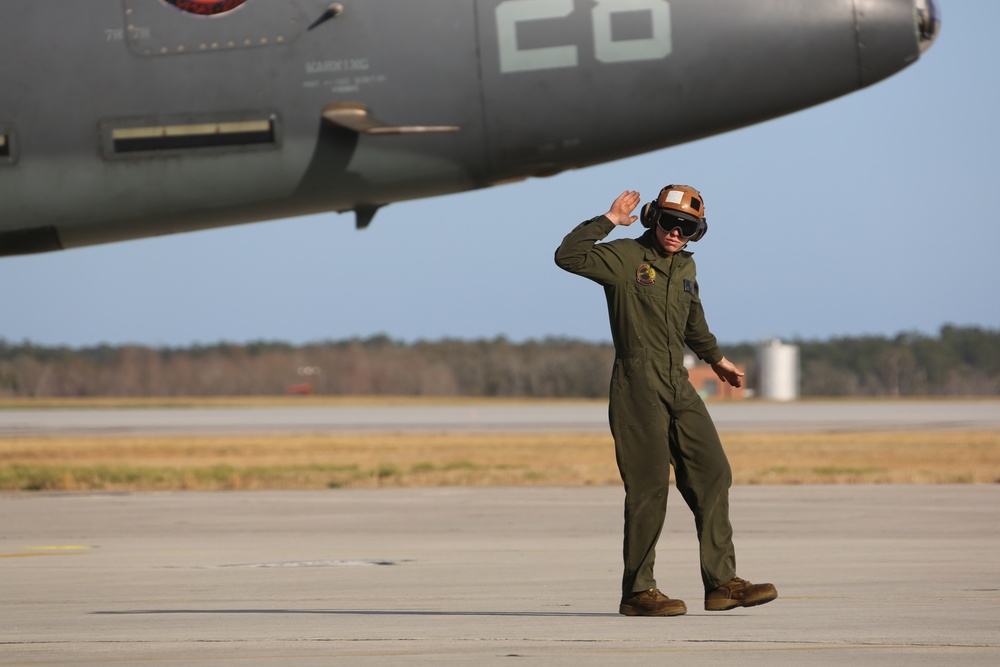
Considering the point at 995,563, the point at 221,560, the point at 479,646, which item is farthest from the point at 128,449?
the point at 479,646

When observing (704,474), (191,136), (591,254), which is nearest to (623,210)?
(591,254)

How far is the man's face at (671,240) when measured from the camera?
8.03 m

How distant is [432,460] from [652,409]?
27533mm

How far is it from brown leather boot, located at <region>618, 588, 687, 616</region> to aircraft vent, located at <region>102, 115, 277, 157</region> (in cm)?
334

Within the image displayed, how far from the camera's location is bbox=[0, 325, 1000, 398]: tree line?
384 feet

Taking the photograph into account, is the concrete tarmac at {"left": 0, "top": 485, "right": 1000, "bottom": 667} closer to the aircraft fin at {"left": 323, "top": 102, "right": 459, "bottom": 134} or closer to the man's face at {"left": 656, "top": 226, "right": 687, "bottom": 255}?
the man's face at {"left": 656, "top": 226, "right": 687, "bottom": 255}

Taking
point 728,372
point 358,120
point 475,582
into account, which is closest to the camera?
point 728,372

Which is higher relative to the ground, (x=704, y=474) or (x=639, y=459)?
(x=639, y=459)

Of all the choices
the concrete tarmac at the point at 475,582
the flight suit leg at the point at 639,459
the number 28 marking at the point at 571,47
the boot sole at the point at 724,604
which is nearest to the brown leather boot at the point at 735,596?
the boot sole at the point at 724,604

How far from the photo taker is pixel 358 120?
864cm

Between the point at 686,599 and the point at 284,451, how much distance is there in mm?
32994

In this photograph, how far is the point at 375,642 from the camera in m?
7.22

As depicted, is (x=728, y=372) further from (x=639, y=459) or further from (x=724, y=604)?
(x=724, y=604)

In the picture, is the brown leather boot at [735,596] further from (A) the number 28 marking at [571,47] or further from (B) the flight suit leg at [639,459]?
(A) the number 28 marking at [571,47]
